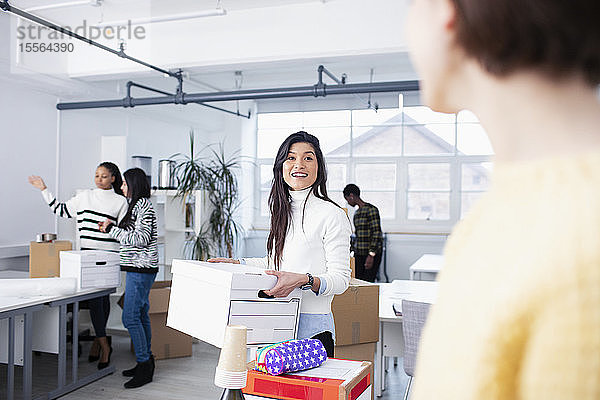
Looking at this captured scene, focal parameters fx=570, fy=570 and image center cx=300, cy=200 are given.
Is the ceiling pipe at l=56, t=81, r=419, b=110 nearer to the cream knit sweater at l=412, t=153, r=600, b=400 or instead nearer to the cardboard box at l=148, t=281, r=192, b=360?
the cardboard box at l=148, t=281, r=192, b=360

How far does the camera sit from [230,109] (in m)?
9.40

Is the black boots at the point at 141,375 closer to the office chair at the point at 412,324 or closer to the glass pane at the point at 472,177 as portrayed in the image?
the office chair at the point at 412,324

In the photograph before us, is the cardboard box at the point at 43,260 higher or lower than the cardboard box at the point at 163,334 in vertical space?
higher

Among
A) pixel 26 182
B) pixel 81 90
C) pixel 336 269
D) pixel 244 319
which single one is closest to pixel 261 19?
pixel 81 90

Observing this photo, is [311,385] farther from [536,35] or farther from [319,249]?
[536,35]

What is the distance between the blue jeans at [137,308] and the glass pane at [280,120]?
5668 mm

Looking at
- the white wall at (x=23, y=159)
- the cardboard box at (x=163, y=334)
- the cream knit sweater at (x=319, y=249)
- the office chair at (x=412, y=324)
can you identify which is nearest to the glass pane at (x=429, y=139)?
the cardboard box at (x=163, y=334)

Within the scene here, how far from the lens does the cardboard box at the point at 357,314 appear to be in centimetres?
354

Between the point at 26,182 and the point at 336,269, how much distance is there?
169 inches

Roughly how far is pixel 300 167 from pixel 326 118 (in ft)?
23.9

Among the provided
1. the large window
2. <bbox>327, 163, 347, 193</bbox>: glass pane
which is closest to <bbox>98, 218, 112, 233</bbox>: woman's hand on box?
the large window

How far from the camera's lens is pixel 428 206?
8.99 meters

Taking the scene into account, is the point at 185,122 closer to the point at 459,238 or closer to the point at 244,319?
the point at 244,319

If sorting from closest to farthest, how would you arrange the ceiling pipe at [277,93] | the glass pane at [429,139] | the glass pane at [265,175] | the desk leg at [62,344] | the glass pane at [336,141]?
the desk leg at [62,344]
the ceiling pipe at [277,93]
the glass pane at [429,139]
the glass pane at [336,141]
the glass pane at [265,175]
